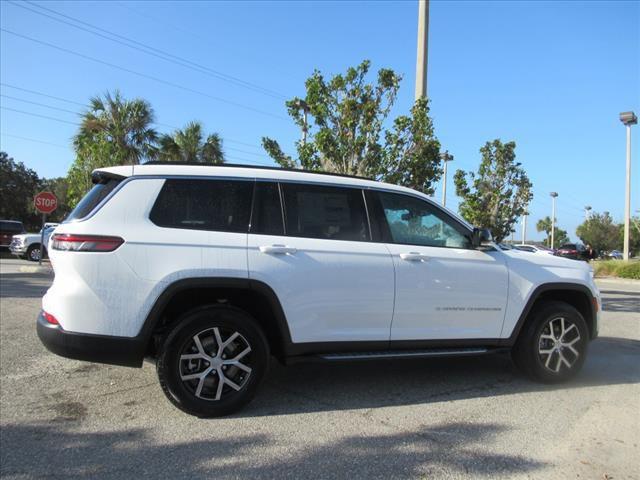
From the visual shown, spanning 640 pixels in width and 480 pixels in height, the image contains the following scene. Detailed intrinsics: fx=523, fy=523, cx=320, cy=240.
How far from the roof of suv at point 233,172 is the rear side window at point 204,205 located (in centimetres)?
8

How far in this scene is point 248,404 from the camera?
4215 millimetres

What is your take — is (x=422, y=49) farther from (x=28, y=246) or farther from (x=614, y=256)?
(x=614, y=256)

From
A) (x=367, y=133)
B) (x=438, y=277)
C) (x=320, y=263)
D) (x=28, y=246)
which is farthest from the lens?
(x=28, y=246)

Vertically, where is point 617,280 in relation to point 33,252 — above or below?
below

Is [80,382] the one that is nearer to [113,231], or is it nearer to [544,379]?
[113,231]

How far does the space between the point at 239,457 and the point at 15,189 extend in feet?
159

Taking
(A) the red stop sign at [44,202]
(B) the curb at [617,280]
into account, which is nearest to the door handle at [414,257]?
(A) the red stop sign at [44,202]

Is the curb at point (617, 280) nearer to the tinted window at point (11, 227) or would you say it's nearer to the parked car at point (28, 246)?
the parked car at point (28, 246)

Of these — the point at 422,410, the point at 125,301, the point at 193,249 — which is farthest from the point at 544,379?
the point at 125,301

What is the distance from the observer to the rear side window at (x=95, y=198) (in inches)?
156

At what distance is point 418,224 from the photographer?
4.80 metres

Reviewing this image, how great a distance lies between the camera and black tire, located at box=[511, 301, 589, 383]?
16.5ft

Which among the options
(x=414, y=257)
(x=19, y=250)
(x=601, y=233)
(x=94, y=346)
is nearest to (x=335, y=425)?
(x=414, y=257)

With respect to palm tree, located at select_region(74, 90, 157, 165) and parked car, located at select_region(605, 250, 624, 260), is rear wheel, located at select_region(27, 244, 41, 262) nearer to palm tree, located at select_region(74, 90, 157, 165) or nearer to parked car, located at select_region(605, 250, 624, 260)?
palm tree, located at select_region(74, 90, 157, 165)
